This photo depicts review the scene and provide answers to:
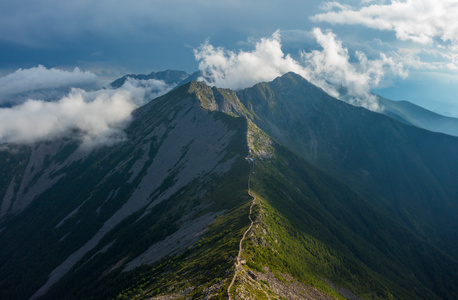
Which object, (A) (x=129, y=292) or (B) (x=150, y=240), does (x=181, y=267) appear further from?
(B) (x=150, y=240)

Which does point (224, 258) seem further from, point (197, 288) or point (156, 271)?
point (156, 271)

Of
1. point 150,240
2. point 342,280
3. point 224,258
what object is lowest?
point 342,280

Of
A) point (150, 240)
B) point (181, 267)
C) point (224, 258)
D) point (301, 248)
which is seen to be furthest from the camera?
point (150, 240)

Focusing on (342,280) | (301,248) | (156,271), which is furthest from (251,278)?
(342,280)

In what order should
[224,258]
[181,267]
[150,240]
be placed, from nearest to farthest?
1. [224,258]
2. [181,267]
3. [150,240]

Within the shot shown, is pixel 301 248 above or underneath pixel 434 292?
above

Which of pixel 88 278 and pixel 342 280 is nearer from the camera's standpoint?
pixel 342 280

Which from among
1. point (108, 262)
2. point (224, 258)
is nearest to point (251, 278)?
point (224, 258)

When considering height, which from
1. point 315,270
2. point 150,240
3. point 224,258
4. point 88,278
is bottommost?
point 315,270

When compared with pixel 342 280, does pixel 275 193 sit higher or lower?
higher
